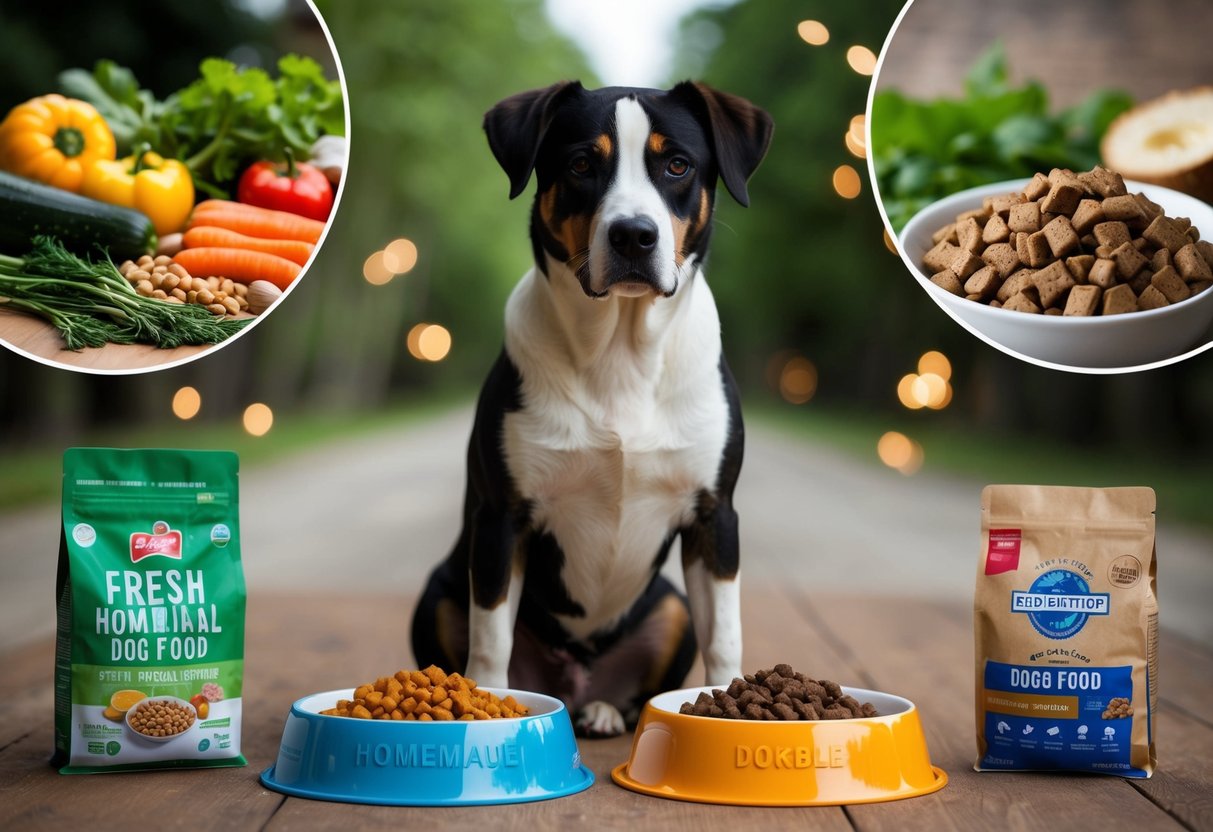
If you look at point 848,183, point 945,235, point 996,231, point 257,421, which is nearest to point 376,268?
point 257,421

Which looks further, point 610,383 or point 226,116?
point 226,116

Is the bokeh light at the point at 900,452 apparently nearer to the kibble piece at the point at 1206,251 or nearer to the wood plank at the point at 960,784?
the wood plank at the point at 960,784

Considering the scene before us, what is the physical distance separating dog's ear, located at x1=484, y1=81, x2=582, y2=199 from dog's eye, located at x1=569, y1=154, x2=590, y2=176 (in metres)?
0.08

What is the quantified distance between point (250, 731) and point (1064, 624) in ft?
6.02

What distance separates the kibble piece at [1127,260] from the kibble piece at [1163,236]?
46 mm

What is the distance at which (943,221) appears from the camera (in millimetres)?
2836

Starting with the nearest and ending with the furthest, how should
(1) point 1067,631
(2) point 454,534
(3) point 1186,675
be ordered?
1. (1) point 1067,631
2. (3) point 1186,675
3. (2) point 454,534

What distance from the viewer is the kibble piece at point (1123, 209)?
2.56 meters

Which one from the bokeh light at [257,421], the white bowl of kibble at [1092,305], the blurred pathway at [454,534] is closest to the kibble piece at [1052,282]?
the white bowl of kibble at [1092,305]

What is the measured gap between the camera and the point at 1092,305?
2.51 meters

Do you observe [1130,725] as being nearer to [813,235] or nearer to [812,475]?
[812,475]

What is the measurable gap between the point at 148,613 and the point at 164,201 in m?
0.92

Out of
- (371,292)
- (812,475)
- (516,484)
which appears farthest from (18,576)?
(371,292)

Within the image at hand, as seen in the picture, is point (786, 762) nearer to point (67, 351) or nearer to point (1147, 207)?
point (1147, 207)
